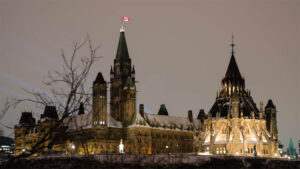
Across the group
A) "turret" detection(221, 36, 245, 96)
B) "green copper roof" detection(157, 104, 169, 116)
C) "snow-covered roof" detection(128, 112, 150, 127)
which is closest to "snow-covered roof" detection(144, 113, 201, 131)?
"snow-covered roof" detection(128, 112, 150, 127)

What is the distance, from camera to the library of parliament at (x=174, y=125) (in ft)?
332

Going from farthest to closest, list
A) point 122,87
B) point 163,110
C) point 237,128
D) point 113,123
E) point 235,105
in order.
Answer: point 163,110 < point 122,87 < point 113,123 < point 235,105 < point 237,128

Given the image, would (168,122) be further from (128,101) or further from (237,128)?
(237,128)

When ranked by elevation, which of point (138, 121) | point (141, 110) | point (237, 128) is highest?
point (141, 110)

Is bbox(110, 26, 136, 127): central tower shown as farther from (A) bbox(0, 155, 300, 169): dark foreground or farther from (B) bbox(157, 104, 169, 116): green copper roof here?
(A) bbox(0, 155, 300, 169): dark foreground

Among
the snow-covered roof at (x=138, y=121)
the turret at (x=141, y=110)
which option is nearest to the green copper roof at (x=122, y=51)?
the turret at (x=141, y=110)

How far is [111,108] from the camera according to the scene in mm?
138500

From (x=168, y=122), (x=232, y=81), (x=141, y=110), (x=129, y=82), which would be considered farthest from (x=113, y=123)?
(x=232, y=81)

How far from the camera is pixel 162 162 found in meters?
56.4

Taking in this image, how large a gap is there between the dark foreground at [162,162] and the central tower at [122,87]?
2198 inches

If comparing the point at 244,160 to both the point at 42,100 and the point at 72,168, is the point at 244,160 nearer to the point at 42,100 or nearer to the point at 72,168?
the point at 72,168

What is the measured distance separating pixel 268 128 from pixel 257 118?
10361 millimetres

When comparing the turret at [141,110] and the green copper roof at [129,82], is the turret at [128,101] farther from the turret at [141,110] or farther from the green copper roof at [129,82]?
the turret at [141,110]

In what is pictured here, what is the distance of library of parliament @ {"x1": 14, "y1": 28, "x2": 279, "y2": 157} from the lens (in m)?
101
